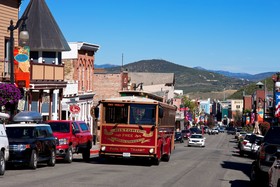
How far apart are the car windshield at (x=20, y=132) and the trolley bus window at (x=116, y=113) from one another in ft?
15.3

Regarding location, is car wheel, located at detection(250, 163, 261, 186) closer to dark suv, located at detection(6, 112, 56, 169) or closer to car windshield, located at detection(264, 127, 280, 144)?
car windshield, located at detection(264, 127, 280, 144)

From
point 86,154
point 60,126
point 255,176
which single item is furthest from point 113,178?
point 86,154

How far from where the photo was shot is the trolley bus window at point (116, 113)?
2870 cm

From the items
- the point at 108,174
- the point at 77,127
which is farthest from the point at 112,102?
the point at 108,174

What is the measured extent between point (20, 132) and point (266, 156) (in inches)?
395

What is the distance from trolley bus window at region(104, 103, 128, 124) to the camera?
28703mm

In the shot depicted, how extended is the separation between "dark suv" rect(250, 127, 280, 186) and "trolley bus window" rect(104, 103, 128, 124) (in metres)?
9.06

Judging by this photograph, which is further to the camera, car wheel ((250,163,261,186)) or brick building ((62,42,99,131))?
brick building ((62,42,99,131))

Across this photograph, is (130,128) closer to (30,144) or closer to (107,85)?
(30,144)

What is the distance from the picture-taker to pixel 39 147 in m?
24.8

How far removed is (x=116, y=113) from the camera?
28797 mm

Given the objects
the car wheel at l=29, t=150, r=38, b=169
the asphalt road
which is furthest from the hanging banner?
the car wheel at l=29, t=150, r=38, b=169

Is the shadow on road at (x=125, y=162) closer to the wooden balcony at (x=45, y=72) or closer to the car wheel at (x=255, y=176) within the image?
the car wheel at (x=255, y=176)

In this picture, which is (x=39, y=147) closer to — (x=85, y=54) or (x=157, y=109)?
(x=157, y=109)
